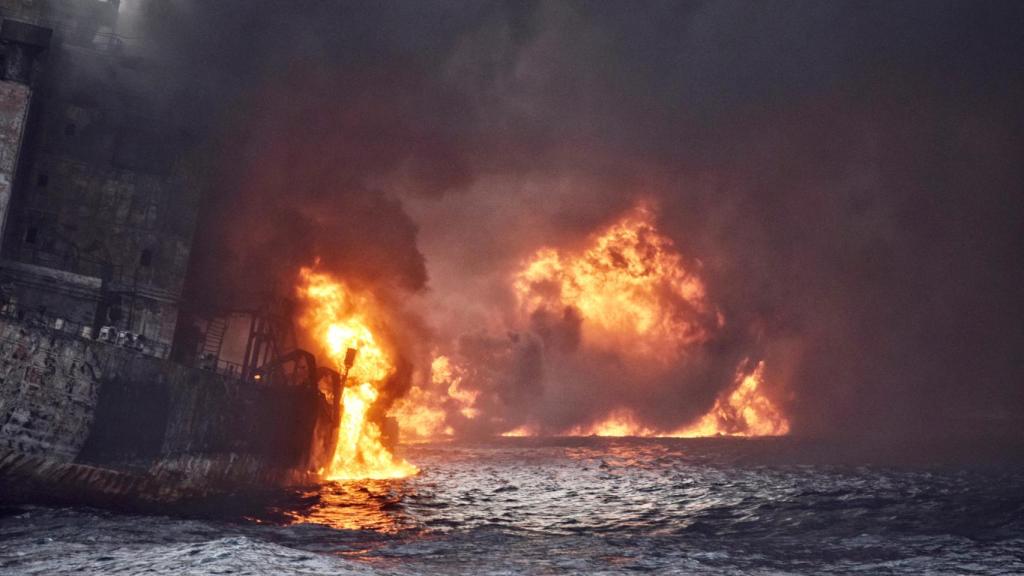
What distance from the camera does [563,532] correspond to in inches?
1393

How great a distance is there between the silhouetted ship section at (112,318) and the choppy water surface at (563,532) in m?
3.05

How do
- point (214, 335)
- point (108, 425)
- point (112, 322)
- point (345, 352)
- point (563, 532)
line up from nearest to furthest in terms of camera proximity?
1. point (108, 425)
2. point (563, 532)
3. point (112, 322)
4. point (214, 335)
5. point (345, 352)

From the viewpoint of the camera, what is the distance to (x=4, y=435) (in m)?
30.9

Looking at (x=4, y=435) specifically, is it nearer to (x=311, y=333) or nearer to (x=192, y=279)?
(x=192, y=279)

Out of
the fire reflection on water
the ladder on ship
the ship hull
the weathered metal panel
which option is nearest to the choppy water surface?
the fire reflection on water

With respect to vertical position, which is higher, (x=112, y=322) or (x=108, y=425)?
(x=112, y=322)

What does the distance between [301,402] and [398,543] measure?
2304 centimetres

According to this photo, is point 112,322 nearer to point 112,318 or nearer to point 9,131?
point 112,318

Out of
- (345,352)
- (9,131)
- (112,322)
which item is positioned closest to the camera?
(9,131)

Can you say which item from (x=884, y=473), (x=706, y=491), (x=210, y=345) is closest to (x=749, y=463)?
(x=884, y=473)

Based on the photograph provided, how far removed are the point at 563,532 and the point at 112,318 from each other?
27622mm

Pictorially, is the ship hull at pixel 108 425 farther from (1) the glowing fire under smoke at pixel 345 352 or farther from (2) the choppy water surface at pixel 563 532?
(1) the glowing fire under smoke at pixel 345 352

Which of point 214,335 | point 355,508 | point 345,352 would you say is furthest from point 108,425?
point 345,352

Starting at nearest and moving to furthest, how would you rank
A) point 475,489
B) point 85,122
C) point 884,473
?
point 85,122 < point 475,489 < point 884,473
